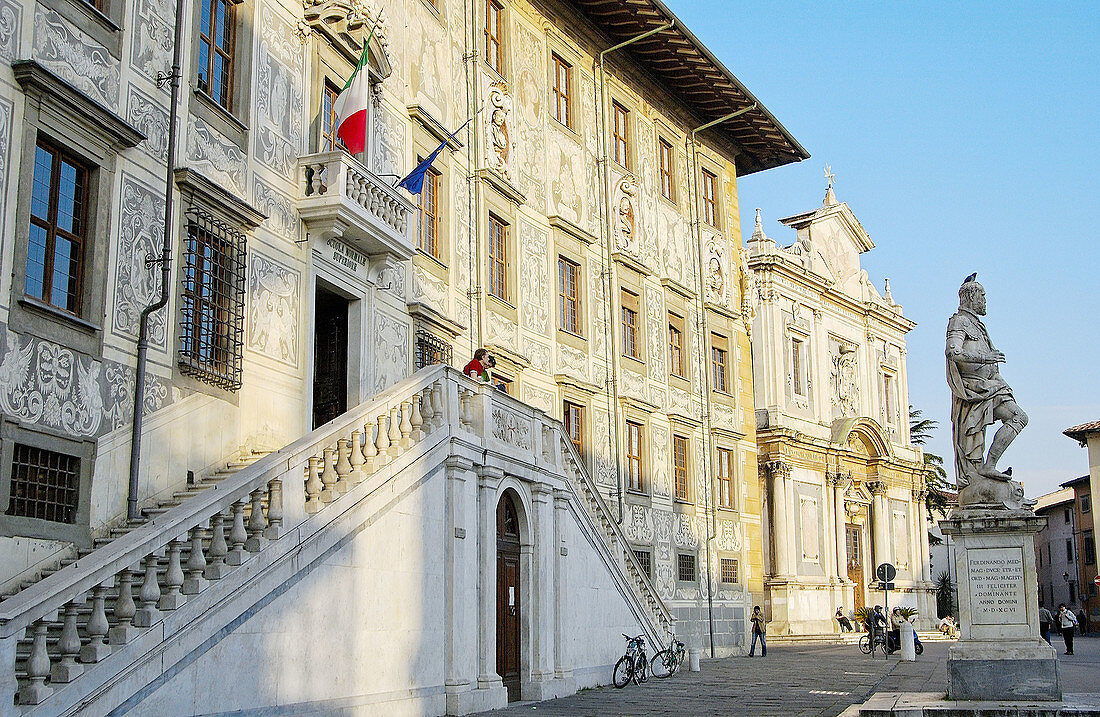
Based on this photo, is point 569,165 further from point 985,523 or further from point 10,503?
point 10,503

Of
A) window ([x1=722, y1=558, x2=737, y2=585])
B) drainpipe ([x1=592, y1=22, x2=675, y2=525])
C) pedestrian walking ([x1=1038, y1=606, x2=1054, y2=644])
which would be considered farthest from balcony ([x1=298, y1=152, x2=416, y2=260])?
window ([x1=722, y1=558, x2=737, y2=585])

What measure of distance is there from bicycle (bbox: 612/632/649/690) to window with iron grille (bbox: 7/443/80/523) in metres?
11.0

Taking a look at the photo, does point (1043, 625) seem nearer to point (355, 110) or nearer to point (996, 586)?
point (996, 586)

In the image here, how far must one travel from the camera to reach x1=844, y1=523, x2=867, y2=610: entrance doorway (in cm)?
5141

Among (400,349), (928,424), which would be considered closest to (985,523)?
(400,349)

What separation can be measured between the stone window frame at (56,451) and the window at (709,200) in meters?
24.8

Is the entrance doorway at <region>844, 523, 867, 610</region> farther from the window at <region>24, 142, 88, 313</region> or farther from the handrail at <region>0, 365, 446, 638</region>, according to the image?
the window at <region>24, 142, 88, 313</region>

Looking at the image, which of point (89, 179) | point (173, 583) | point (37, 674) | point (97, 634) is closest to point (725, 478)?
point (89, 179)

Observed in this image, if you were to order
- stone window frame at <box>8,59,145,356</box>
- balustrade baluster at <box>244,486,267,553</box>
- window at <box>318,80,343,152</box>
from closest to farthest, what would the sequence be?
1. balustrade baluster at <box>244,486,267,553</box>
2. stone window frame at <box>8,59,145,356</box>
3. window at <box>318,80,343,152</box>

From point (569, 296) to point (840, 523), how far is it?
1078 inches

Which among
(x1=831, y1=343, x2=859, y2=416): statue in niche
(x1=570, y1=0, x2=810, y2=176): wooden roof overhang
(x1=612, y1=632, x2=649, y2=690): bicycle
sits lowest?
(x1=612, y1=632, x2=649, y2=690): bicycle

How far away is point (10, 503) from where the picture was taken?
11750 millimetres

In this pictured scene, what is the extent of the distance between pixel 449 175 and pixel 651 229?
10.0 m

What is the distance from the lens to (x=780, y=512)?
46812 millimetres
